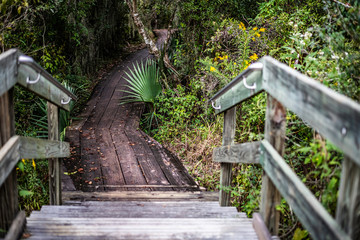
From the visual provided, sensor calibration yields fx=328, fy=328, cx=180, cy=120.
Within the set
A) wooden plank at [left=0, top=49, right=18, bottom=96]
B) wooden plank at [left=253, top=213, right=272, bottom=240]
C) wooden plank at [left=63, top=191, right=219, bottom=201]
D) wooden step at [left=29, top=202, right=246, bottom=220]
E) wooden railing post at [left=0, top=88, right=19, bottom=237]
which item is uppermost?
wooden plank at [left=0, top=49, right=18, bottom=96]

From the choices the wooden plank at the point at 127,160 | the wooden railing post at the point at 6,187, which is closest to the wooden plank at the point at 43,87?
the wooden railing post at the point at 6,187

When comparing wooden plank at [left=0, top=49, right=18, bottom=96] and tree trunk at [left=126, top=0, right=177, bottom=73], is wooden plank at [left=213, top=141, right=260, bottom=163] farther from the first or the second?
tree trunk at [left=126, top=0, right=177, bottom=73]

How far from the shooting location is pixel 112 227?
2.00 meters

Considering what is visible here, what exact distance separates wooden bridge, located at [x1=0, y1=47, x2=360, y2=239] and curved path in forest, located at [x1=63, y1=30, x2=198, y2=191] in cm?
62

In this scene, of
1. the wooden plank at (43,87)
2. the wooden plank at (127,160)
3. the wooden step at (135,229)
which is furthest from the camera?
the wooden plank at (127,160)

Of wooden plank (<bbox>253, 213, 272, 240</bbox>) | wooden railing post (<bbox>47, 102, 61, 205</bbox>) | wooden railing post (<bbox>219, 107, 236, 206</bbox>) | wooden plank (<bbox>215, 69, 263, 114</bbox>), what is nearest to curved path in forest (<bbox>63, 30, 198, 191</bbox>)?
wooden railing post (<bbox>47, 102, 61, 205</bbox>)

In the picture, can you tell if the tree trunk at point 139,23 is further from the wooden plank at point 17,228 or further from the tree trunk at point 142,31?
the wooden plank at point 17,228

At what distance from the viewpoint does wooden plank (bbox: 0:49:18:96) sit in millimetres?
1714

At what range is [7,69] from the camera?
1.81 metres

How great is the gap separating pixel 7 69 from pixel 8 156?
477mm

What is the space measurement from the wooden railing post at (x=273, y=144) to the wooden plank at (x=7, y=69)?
1456 mm

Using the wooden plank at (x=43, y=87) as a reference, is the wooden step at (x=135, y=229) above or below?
below

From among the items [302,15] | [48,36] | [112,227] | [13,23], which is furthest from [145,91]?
[112,227]

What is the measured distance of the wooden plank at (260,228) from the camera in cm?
180
